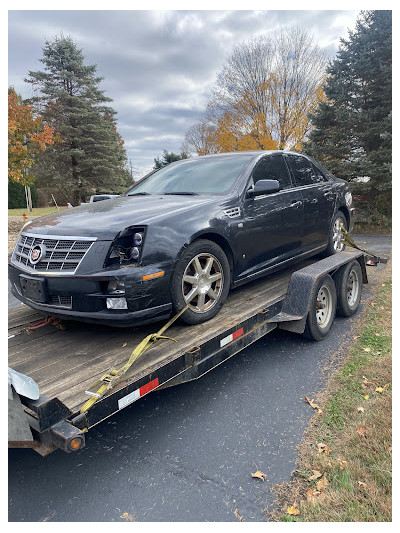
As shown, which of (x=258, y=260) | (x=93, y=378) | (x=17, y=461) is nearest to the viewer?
(x=93, y=378)

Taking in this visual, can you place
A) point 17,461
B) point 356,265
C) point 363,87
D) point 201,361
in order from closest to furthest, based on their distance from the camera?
Result: point 17,461 → point 201,361 → point 356,265 → point 363,87

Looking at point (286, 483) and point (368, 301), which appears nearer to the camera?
point (286, 483)

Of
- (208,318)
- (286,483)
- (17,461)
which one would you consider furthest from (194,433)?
(17,461)

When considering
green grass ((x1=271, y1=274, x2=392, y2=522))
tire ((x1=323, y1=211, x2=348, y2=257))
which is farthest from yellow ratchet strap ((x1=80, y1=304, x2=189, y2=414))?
tire ((x1=323, y1=211, x2=348, y2=257))

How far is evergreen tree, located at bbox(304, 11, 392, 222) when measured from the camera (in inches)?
496

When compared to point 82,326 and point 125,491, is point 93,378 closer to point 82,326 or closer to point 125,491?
point 125,491

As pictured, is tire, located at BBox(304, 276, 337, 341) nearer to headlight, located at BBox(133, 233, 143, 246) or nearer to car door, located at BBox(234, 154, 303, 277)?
car door, located at BBox(234, 154, 303, 277)

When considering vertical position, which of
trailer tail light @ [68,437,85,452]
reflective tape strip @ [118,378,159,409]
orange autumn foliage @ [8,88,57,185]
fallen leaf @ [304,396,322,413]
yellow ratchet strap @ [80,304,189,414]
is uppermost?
orange autumn foliage @ [8,88,57,185]

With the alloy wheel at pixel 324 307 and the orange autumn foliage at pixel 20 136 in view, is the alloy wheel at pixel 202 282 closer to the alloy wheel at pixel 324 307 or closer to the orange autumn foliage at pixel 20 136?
the alloy wheel at pixel 324 307

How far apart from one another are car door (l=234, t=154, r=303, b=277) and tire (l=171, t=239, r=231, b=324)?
0.37 meters

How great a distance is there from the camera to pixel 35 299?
282cm

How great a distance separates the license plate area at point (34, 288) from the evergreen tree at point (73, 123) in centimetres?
2386

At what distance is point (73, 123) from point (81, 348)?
2589cm

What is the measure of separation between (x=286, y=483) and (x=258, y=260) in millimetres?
2129
